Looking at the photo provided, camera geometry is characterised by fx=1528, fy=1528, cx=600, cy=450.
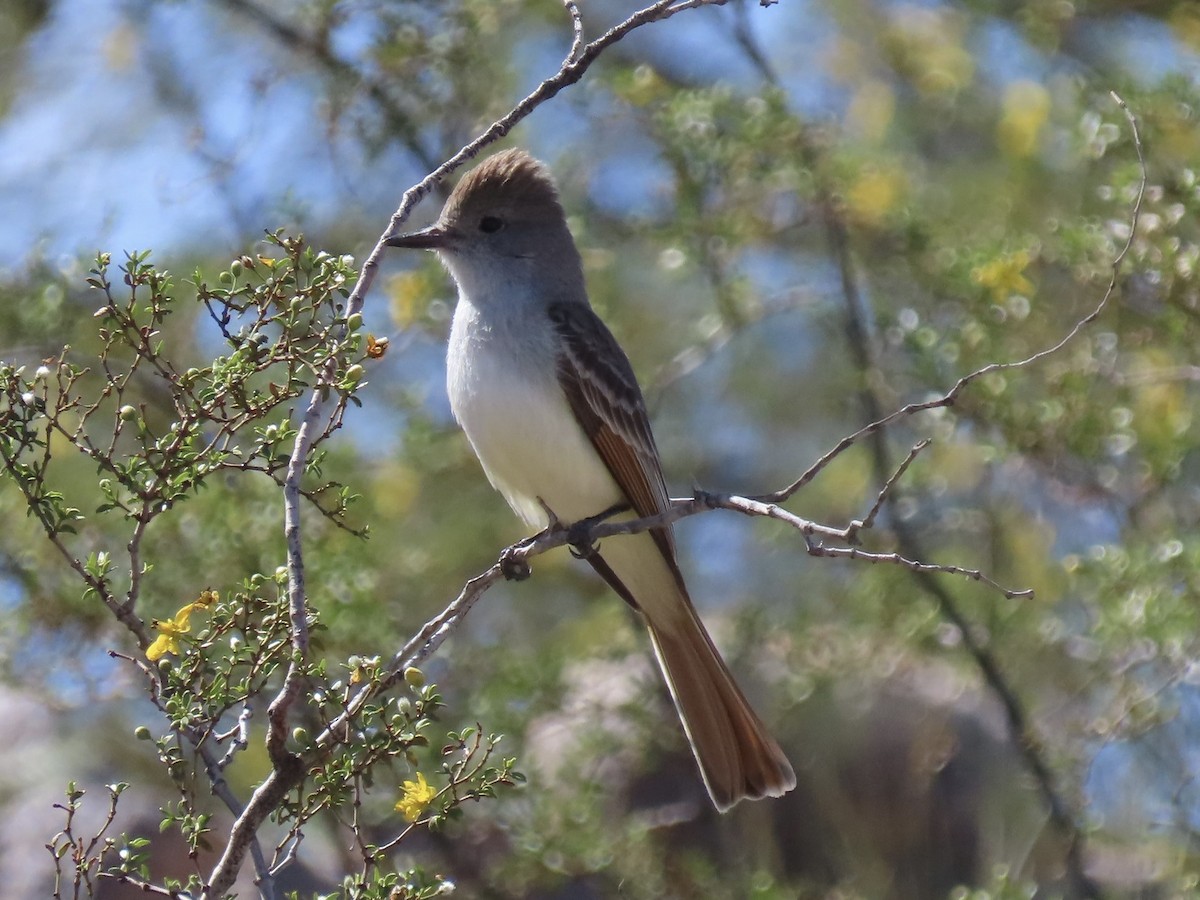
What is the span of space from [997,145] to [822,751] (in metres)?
2.76

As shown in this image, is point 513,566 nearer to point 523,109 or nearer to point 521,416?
point 521,416

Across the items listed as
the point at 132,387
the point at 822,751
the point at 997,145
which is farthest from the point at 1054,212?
the point at 132,387

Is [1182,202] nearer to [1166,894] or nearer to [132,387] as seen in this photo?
[1166,894]

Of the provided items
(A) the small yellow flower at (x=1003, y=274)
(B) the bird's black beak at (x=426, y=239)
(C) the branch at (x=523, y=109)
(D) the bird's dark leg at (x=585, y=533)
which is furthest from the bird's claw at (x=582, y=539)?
(A) the small yellow flower at (x=1003, y=274)

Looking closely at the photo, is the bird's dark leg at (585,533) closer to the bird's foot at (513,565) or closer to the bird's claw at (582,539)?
the bird's claw at (582,539)

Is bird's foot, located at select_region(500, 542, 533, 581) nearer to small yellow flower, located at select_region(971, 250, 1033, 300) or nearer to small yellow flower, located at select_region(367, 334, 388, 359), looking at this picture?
small yellow flower, located at select_region(367, 334, 388, 359)

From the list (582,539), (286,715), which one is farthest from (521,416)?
(286,715)

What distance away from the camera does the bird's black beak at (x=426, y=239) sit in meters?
4.07

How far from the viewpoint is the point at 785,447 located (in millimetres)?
6816

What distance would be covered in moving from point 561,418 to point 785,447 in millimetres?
2955

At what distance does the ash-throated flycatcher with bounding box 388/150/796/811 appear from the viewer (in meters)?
3.91

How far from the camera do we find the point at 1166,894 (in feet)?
16.6

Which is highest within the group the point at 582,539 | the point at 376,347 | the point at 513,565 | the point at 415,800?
the point at 582,539

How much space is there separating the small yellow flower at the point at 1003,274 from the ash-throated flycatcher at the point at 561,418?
1.07 meters
